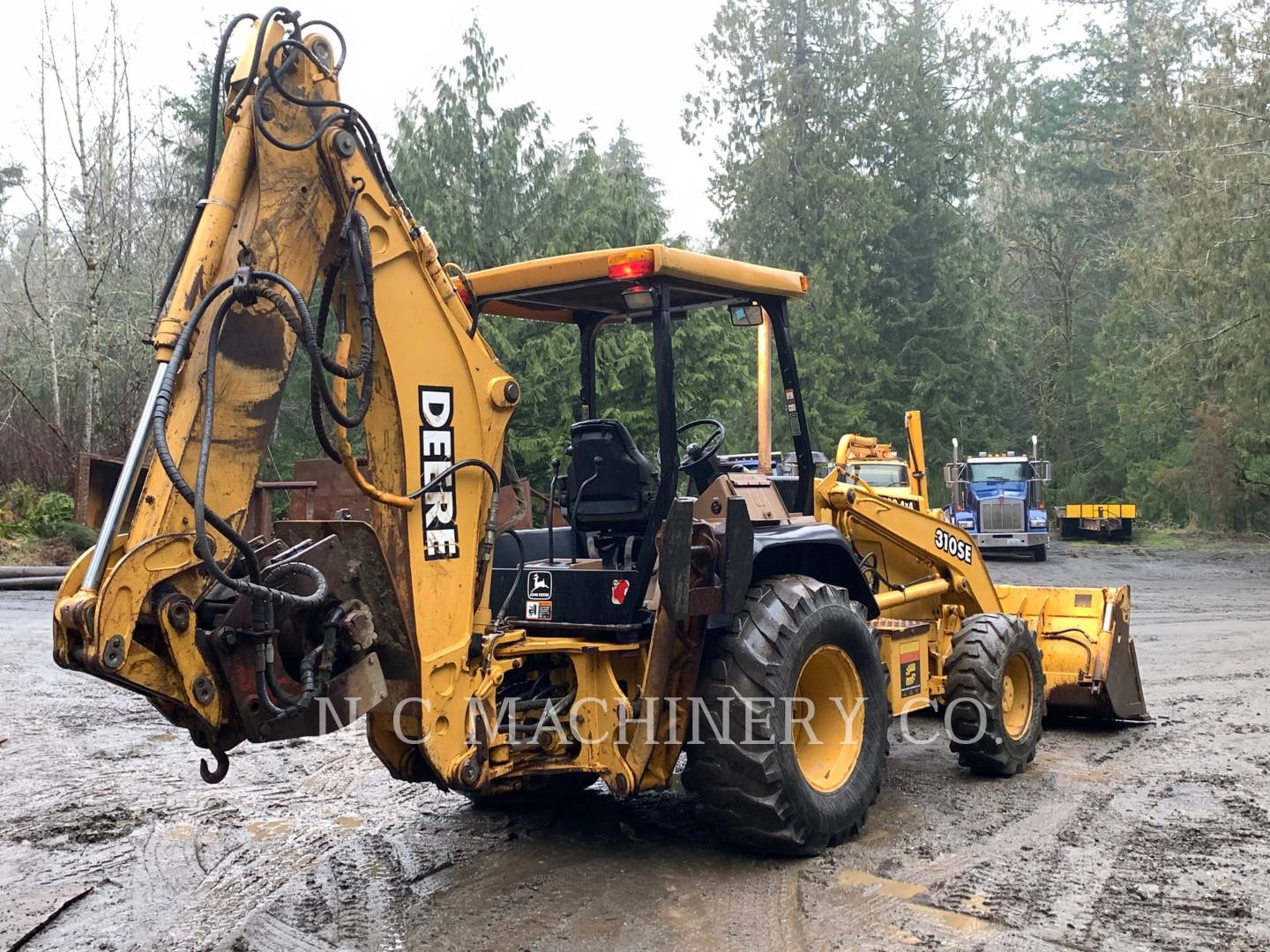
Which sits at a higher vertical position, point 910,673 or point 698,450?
point 698,450

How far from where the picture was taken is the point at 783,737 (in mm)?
5043

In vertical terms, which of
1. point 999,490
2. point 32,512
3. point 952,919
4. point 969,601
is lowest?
point 952,919

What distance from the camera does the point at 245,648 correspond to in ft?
12.4

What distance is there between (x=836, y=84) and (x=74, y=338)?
2279cm

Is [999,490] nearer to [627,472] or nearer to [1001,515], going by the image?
[1001,515]

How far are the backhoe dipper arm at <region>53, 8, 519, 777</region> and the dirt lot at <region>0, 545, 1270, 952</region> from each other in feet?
2.43

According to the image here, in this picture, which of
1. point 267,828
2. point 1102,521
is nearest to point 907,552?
point 267,828

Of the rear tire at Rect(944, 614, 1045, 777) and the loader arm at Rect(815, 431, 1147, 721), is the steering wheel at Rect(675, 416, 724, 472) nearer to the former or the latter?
the loader arm at Rect(815, 431, 1147, 721)

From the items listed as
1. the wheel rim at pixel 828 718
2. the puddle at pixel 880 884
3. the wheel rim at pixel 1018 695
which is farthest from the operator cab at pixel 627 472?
the wheel rim at pixel 1018 695

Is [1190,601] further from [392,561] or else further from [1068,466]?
[1068,466]

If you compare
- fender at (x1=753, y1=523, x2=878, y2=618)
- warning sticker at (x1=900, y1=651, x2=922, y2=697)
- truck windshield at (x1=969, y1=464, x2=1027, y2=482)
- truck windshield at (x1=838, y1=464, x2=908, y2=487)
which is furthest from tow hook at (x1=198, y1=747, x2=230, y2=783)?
truck windshield at (x1=969, y1=464, x2=1027, y2=482)

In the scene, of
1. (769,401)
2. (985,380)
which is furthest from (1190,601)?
(985,380)

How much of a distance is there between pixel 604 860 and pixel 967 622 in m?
2.84

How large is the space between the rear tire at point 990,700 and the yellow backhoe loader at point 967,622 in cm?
1
